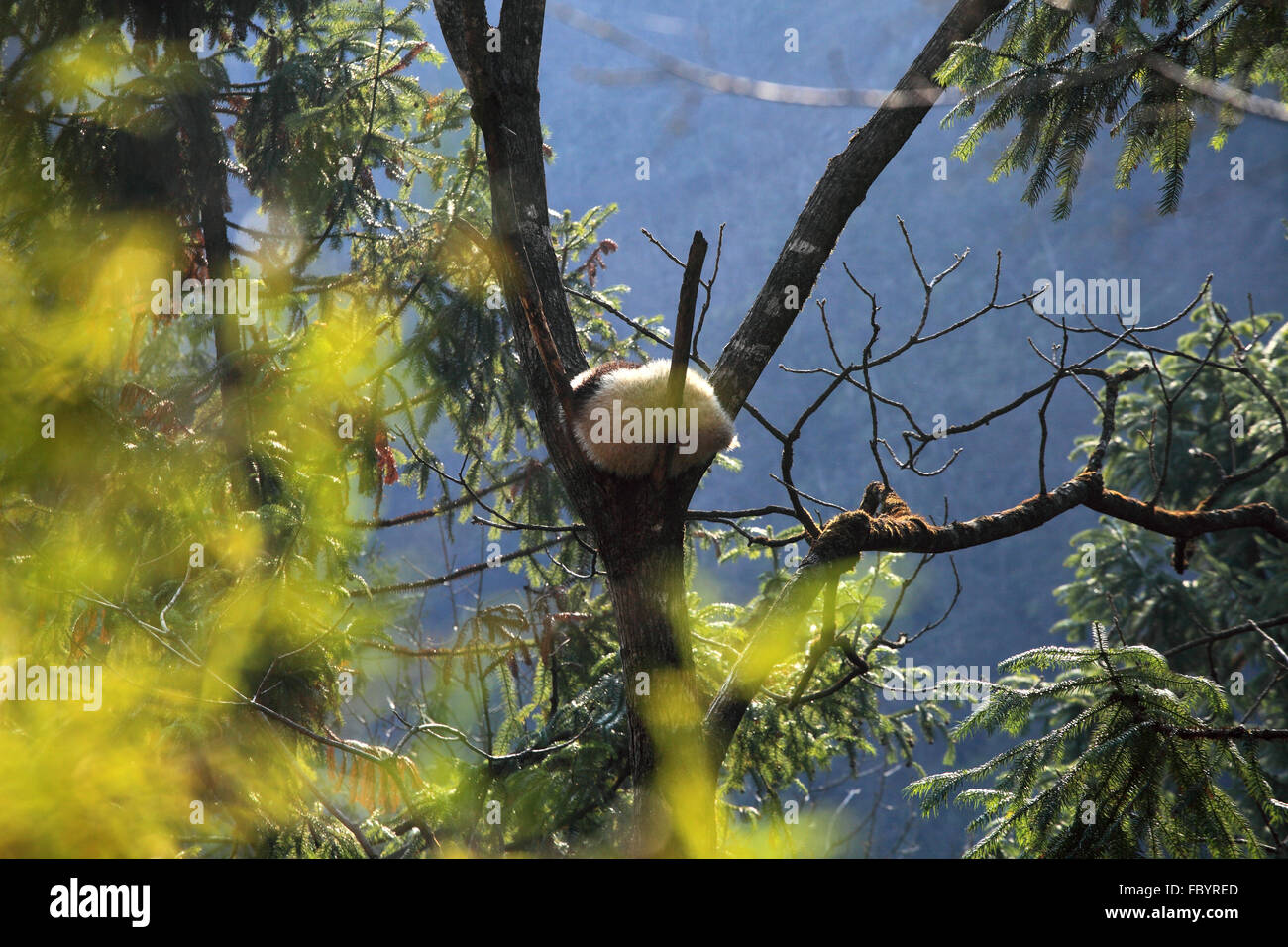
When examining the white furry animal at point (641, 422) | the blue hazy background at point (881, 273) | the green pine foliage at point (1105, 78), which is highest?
the blue hazy background at point (881, 273)

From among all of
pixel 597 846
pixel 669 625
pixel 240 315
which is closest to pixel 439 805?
pixel 597 846

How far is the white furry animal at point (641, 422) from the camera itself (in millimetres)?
2324

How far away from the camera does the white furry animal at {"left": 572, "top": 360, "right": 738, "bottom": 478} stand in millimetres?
2324

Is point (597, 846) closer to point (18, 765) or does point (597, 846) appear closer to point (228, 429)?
point (18, 765)

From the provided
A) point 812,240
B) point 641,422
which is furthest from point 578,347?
point 812,240

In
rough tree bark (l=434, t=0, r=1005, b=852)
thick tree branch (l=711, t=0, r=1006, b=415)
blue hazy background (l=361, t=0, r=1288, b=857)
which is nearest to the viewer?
rough tree bark (l=434, t=0, r=1005, b=852)

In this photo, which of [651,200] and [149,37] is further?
[651,200]

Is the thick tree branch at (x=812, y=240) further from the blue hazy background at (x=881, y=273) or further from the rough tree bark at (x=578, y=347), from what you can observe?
the blue hazy background at (x=881, y=273)

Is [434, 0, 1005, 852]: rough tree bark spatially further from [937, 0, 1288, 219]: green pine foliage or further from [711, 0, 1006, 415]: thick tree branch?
[937, 0, 1288, 219]: green pine foliage

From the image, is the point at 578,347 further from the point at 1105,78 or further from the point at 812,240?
the point at 1105,78

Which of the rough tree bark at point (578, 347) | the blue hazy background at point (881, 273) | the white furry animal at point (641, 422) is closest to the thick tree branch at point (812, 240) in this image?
the rough tree bark at point (578, 347)

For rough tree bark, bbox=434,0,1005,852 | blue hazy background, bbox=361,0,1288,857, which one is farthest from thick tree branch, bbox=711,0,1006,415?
blue hazy background, bbox=361,0,1288,857

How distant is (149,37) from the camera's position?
587 centimetres

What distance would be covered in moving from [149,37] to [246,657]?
4.69 metres
